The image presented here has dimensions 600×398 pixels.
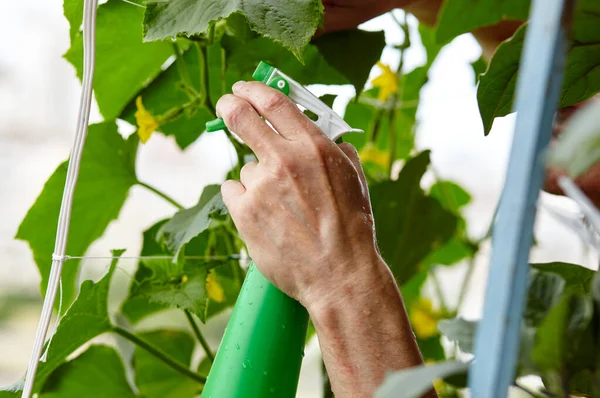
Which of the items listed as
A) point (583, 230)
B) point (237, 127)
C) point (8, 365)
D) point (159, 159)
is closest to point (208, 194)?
point (237, 127)

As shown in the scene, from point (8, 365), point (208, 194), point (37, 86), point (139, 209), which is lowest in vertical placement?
point (8, 365)

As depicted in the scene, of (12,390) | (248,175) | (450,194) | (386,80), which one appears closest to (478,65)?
(386,80)

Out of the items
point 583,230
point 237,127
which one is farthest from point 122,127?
point 583,230

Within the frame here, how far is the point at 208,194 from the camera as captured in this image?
506 mm

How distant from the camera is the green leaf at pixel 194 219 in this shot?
1.54ft

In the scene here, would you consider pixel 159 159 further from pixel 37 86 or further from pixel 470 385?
pixel 470 385

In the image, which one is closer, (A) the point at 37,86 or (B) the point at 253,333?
(B) the point at 253,333

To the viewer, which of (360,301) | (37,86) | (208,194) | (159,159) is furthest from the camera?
(37,86)

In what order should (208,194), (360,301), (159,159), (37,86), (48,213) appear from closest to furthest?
→ 1. (360,301)
2. (208,194)
3. (48,213)
4. (159,159)
5. (37,86)

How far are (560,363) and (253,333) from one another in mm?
194

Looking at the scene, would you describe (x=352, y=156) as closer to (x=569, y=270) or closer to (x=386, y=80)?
(x=569, y=270)

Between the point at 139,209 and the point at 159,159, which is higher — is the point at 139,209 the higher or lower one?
the lower one

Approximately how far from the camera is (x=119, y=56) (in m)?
0.61

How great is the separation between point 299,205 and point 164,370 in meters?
0.37
